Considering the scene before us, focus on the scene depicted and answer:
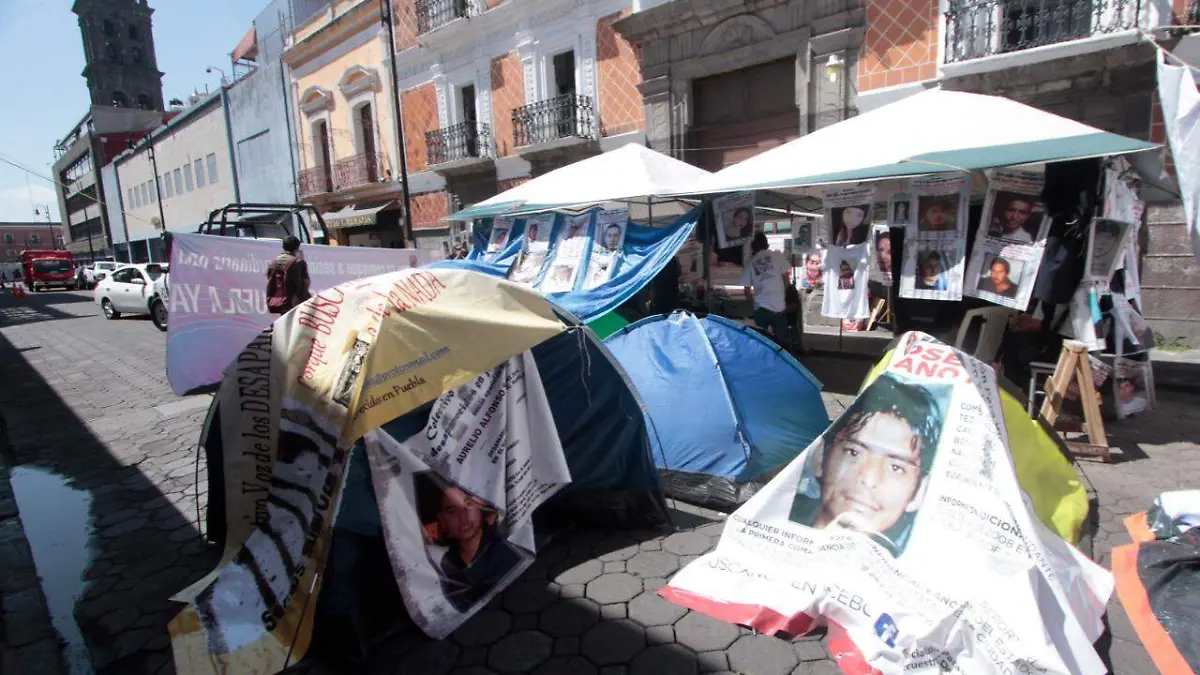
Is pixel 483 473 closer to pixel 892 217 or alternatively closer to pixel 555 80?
pixel 892 217

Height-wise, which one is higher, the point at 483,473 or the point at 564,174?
the point at 564,174

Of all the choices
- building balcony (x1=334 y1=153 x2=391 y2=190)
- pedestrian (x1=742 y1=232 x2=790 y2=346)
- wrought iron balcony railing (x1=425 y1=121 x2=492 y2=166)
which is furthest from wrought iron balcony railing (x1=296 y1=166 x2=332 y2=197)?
pedestrian (x1=742 y1=232 x2=790 y2=346)

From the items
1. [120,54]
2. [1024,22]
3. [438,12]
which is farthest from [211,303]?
[120,54]

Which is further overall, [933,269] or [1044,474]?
[933,269]

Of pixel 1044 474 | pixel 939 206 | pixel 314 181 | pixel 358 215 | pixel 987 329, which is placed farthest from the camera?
pixel 314 181

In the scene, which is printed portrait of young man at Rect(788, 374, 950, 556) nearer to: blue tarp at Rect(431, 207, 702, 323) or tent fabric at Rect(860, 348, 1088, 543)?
tent fabric at Rect(860, 348, 1088, 543)

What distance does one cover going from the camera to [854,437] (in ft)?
10.1

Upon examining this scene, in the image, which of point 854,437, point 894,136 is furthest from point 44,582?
point 894,136

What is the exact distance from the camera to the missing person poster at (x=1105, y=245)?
4809mm

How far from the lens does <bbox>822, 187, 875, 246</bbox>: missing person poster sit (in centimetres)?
612

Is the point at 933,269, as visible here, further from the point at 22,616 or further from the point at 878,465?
the point at 22,616

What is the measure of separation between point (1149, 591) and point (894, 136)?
4.09 meters

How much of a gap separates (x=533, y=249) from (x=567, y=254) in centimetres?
69

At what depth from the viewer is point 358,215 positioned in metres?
19.0
